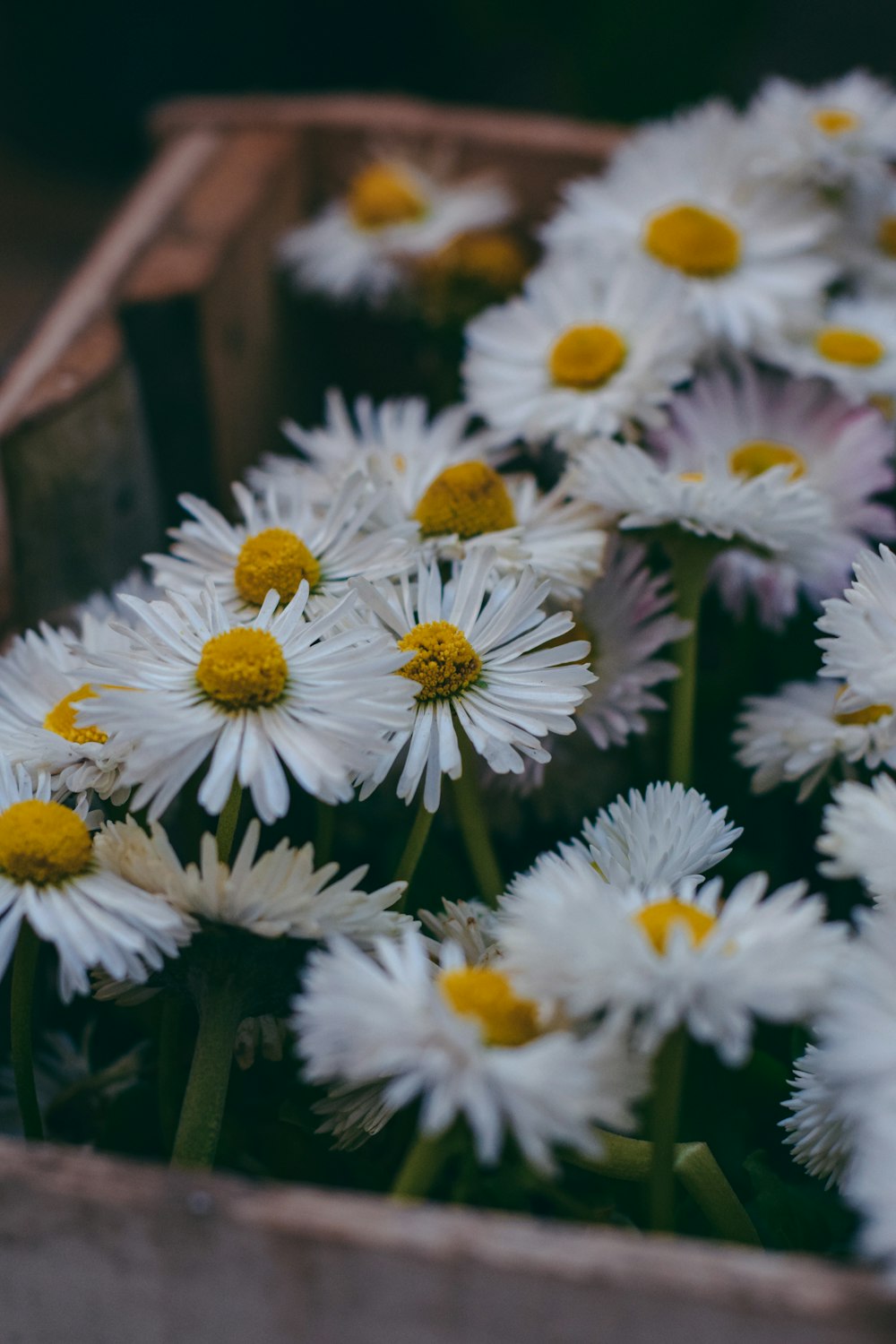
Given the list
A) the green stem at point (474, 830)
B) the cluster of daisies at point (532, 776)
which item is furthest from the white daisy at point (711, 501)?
the green stem at point (474, 830)

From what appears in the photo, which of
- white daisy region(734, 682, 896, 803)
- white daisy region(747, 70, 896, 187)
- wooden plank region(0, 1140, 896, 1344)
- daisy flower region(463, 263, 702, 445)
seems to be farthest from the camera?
white daisy region(747, 70, 896, 187)

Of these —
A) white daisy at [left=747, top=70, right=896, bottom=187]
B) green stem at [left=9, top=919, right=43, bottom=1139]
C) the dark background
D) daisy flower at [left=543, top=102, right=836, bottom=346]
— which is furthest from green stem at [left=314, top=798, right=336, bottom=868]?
the dark background

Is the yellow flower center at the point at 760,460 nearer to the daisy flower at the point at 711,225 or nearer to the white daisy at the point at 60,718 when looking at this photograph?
the daisy flower at the point at 711,225

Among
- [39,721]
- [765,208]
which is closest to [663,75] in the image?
[765,208]

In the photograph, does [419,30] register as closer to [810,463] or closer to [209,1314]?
[810,463]

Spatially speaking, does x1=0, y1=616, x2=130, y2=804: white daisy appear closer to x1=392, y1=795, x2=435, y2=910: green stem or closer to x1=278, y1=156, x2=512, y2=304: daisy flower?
x1=392, y1=795, x2=435, y2=910: green stem

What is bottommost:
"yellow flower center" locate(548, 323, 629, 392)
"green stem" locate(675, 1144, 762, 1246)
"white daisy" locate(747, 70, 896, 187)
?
"green stem" locate(675, 1144, 762, 1246)
